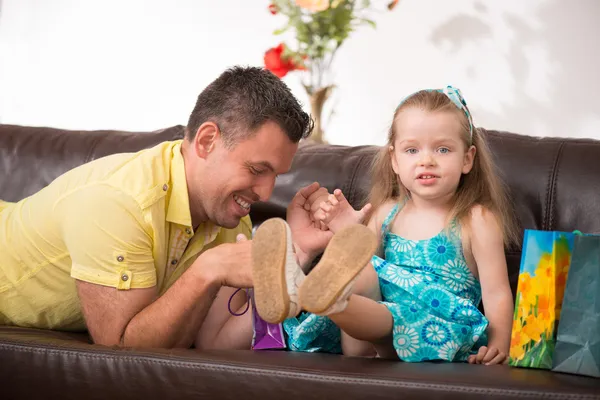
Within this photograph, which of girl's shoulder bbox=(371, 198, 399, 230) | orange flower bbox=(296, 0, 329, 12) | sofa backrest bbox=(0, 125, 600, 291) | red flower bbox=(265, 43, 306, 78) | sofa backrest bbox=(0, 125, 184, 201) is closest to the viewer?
sofa backrest bbox=(0, 125, 600, 291)

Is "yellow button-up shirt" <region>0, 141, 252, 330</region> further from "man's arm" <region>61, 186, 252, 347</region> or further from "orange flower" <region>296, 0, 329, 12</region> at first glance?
"orange flower" <region>296, 0, 329, 12</region>

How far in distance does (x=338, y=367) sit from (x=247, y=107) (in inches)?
27.6

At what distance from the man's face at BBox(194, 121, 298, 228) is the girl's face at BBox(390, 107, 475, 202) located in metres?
0.33

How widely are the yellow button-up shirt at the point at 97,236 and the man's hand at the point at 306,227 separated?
21cm

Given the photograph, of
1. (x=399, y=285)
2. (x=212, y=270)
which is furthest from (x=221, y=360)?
(x=399, y=285)

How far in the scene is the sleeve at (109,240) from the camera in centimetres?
165

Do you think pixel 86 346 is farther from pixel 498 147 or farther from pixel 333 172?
pixel 498 147

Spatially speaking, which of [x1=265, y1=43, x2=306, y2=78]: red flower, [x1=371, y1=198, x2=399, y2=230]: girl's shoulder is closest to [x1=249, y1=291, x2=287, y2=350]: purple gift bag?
[x1=371, y1=198, x2=399, y2=230]: girl's shoulder

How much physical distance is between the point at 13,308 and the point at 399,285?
100cm

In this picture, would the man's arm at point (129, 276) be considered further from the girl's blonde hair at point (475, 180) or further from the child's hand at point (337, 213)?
the girl's blonde hair at point (475, 180)

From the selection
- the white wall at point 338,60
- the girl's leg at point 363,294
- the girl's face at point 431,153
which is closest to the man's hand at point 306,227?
the girl's leg at point 363,294

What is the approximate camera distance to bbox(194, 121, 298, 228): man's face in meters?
1.77

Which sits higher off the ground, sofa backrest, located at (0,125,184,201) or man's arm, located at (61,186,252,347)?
sofa backrest, located at (0,125,184,201)

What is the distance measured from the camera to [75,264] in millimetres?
1678
